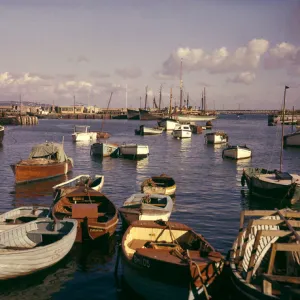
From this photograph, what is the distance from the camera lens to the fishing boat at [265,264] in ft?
41.1

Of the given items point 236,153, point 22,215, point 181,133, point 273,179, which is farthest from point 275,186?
point 181,133

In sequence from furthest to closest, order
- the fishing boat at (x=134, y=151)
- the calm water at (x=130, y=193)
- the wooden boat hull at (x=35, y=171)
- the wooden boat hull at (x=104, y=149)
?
the wooden boat hull at (x=104, y=149) < the fishing boat at (x=134, y=151) < the wooden boat hull at (x=35, y=171) < the calm water at (x=130, y=193)

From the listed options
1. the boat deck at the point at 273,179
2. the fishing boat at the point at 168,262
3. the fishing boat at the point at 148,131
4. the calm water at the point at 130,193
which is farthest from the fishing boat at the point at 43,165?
the fishing boat at the point at 148,131

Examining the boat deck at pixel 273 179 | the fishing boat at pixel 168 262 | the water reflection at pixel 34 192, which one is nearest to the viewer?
the fishing boat at pixel 168 262

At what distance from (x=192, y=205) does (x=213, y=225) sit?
5709 mm

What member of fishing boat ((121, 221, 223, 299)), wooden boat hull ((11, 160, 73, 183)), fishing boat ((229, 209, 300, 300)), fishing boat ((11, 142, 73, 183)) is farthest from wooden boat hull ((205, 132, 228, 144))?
fishing boat ((121, 221, 223, 299))

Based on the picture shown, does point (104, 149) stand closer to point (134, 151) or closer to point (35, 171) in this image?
point (134, 151)

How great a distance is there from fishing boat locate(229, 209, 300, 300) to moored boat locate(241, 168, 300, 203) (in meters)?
13.4

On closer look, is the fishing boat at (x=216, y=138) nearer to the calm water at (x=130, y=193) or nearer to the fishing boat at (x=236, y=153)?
the calm water at (x=130, y=193)

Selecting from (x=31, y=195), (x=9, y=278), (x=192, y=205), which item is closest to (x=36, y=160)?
(x=31, y=195)

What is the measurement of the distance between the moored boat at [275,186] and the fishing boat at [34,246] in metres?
17.5

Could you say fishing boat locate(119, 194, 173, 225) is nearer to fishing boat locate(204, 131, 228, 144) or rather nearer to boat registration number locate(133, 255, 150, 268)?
boat registration number locate(133, 255, 150, 268)

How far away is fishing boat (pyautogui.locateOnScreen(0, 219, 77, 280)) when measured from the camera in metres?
16.8

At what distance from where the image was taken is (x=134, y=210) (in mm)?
23031
